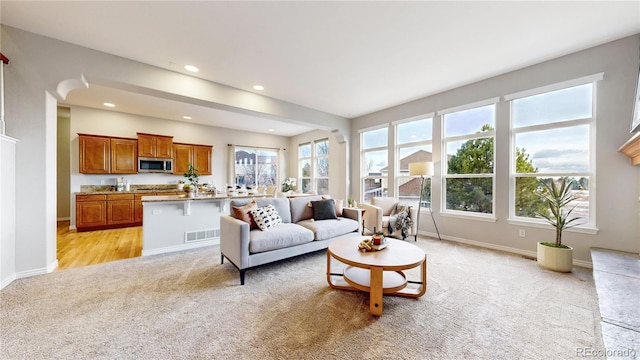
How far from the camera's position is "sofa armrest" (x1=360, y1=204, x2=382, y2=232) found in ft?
14.1

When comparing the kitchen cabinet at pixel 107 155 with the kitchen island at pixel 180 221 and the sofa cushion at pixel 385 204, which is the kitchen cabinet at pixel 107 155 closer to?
the kitchen island at pixel 180 221

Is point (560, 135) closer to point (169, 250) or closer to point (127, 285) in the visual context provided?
point (127, 285)

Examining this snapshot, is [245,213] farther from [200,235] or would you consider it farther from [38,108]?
[38,108]

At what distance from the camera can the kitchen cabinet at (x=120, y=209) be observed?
5.35 metres

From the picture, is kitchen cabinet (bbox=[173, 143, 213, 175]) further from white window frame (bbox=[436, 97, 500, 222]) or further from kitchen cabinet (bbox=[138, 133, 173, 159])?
white window frame (bbox=[436, 97, 500, 222])

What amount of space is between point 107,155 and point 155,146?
0.98 meters

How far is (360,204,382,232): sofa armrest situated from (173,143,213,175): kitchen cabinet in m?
5.04

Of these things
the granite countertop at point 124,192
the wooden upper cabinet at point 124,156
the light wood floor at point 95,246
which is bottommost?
the light wood floor at point 95,246

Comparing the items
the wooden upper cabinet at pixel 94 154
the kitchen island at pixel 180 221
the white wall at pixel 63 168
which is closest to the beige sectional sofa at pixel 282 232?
the kitchen island at pixel 180 221

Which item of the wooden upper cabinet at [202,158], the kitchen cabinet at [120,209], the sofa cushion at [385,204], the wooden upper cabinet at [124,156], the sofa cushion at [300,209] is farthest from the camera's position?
the wooden upper cabinet at [202,158]

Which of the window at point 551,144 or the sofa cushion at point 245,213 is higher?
the window at point 551,144

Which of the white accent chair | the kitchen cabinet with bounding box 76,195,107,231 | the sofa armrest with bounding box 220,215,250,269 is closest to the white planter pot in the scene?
the white accent chair

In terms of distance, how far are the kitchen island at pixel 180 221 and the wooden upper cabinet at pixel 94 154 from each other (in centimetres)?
289

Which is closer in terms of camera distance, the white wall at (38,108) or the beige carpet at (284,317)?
the beige carpet at (284,317)
